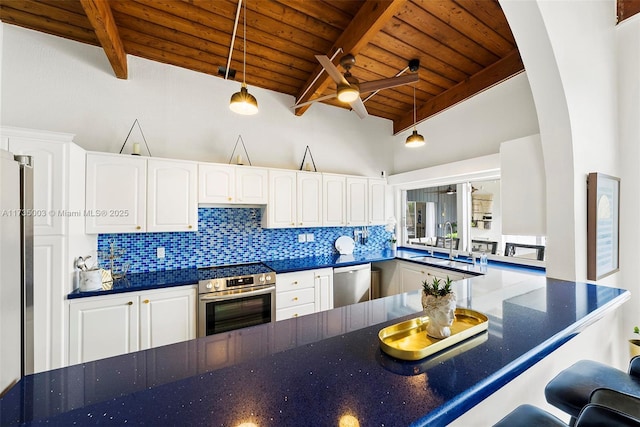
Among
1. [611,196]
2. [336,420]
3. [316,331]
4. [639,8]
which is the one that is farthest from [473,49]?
[336,420]

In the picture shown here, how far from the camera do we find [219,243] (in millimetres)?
3125

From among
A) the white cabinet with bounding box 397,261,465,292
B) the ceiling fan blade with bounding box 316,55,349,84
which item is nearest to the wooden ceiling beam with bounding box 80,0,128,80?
the ceiling fan blade with bounding box 316,55,349,84

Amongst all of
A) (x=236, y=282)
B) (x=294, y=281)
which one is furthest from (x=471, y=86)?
(x=236, y=282)

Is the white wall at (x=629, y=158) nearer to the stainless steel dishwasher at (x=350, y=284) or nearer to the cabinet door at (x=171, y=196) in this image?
the stainless steel dishwasher at (x=350, y=284)

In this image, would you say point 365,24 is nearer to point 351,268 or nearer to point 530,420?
point 351,268

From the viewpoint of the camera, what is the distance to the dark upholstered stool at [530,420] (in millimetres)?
983

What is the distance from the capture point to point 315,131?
3.89m

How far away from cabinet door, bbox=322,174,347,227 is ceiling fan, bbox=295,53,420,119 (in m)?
1.07

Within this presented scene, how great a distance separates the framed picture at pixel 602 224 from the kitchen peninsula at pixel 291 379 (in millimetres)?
1039

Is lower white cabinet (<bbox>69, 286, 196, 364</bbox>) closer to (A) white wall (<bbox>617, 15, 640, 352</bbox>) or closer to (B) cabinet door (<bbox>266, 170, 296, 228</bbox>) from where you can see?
(B) cabinet door (<bbox>266, 170, 296, 228</bbox>)

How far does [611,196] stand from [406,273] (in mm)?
2114

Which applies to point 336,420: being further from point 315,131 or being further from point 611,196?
point 315,131

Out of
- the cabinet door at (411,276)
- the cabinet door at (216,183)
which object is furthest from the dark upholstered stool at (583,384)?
the cabinet door at (216,183)

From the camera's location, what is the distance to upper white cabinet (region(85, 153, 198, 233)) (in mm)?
2334
